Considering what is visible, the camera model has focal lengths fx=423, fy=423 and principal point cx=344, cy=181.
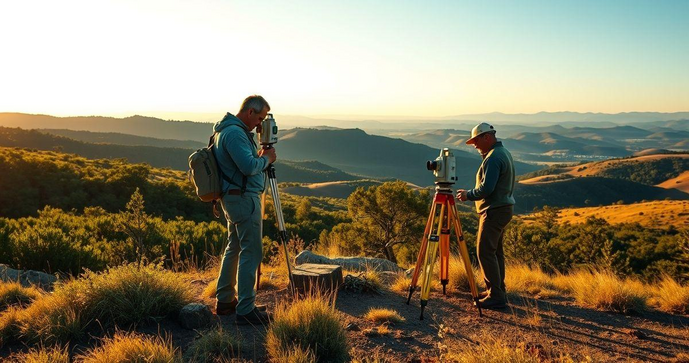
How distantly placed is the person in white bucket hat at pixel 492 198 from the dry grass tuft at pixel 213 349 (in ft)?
9.96

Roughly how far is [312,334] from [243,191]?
1504 millimetres

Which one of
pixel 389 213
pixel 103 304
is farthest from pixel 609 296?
pixel 389 213

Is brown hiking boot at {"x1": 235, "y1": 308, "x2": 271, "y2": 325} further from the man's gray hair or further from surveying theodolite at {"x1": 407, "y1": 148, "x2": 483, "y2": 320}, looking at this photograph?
the man's gray hair

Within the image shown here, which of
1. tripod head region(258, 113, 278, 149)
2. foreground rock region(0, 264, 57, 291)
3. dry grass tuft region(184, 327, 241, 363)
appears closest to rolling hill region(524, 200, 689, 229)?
tripod head region(258, 113, 278, 149)

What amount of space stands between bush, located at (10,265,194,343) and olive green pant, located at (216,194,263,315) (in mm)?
768

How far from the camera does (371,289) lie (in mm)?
6121

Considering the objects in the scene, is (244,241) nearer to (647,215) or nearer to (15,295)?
(15,295)

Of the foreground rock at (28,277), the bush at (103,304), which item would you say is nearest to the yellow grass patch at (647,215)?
the foreground rock at (28,277)

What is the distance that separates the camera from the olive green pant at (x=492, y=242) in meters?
5.30

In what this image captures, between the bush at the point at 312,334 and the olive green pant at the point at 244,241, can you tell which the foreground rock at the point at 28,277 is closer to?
the olive green pant at the point at 244,241

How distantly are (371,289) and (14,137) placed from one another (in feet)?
319

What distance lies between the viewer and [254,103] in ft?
14.3

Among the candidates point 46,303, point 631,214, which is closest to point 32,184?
point 46,303

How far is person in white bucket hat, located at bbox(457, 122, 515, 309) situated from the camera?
513 cm
